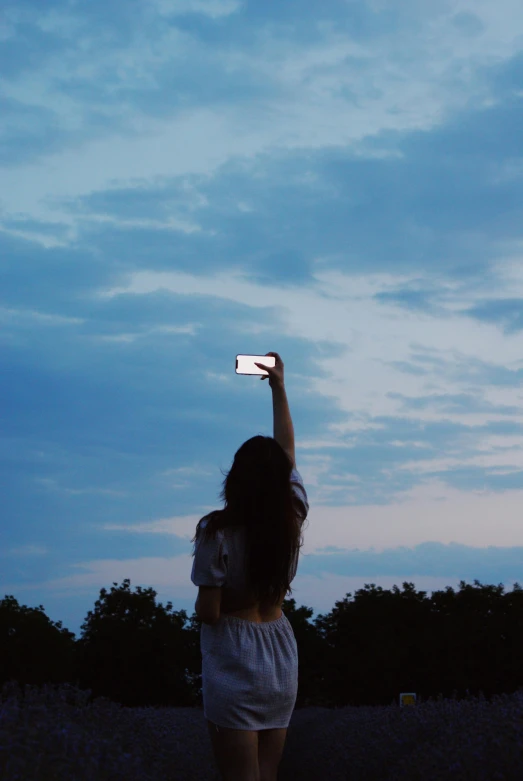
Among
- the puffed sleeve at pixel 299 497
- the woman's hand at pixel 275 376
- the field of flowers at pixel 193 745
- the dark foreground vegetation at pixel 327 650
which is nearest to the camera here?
the puffed sleeve at pixel 299 497

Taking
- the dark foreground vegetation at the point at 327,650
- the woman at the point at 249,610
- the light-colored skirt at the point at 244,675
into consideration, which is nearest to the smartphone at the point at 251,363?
the woman at the point at 249,610

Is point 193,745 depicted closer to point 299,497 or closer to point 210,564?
point 299,497

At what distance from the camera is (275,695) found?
411cm

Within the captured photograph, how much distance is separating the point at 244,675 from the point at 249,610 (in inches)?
10.4

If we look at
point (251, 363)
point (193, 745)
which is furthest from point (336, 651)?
point (251, 363)

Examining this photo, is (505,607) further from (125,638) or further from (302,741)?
(302,741)

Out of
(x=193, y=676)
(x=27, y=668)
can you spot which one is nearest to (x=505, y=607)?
(x=193, y=676)

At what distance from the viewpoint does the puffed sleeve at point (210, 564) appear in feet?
13.2

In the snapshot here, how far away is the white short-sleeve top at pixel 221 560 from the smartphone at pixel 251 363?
127 cm

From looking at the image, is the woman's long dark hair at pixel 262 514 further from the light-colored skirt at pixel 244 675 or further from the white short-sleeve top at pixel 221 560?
the light-colored skirt at pixel 244 675

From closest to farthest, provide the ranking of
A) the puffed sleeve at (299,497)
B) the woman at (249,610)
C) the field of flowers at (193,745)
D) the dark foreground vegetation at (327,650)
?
the woman at (249,610)
the puffed sleeve at (299,497)
the field of flowers at (193,745)
the dark foreground vegetation at (327,650)

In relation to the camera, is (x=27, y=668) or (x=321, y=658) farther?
(x=321, y=658)

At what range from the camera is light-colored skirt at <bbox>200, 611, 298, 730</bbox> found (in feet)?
13.2

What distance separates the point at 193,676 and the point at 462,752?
1606 inches
